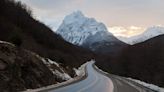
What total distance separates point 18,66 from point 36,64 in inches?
179

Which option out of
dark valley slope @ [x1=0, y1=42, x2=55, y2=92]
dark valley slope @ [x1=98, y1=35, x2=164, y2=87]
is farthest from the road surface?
dark valley slope @ [x1=98, y1=35, x2=164, y2=87]

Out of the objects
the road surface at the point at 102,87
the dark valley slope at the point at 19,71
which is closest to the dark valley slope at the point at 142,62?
the road surface at the point at 102,87

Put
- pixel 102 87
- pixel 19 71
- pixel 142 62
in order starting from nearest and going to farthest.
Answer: pixel 19 71 < pixel 102 87 < pixel 142 62

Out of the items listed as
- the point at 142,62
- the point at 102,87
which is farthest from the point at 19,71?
the point at 142,62

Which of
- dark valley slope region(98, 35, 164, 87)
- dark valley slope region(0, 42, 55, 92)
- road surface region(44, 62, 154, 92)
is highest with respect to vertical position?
dark valley slope region(0, 42, 55, 92)

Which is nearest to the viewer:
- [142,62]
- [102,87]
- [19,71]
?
[19,71]

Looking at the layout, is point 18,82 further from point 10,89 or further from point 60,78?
point 60,78

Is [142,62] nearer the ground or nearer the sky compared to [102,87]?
nearer the ground

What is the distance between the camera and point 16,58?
107ft

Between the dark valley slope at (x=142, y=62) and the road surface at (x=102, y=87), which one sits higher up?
the road surface at (x=102, y=87)

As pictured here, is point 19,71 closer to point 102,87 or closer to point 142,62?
point 102,87

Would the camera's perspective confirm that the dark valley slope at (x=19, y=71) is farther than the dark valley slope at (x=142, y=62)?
No

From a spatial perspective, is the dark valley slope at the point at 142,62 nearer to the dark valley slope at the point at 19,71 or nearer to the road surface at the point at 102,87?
the road surface at the point at 102,87

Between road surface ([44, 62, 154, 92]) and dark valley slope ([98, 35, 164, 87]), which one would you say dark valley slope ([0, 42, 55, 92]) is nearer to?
road surface ([44, 62, 154, 92])
